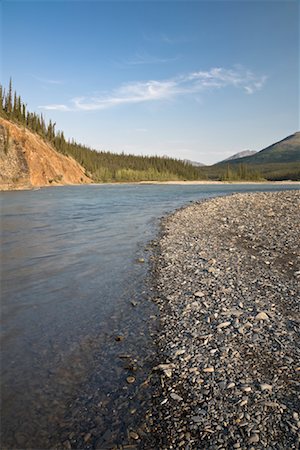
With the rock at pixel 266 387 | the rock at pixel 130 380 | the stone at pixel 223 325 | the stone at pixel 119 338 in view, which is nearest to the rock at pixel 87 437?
the rock at pixel 130 380

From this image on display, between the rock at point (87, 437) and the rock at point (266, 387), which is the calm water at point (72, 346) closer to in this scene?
the rock at point (87, 437)

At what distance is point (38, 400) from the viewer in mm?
4891

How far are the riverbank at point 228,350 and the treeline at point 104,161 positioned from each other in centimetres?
9691

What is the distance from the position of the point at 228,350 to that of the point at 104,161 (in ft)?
555

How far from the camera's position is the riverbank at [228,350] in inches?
163

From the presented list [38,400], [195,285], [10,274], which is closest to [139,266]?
[195,285]

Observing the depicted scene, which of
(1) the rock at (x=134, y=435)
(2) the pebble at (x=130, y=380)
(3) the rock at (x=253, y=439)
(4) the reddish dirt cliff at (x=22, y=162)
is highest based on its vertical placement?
(4) the reddish dirt cliff at (x=22, y=162)

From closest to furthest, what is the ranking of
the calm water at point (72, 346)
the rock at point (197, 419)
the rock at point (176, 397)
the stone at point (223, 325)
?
the rock at point (197, 419), the calm water at point (72, 346), the rock at point (176, 397), the stone at point (223, 325)

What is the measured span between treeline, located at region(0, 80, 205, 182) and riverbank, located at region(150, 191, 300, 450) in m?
96.9

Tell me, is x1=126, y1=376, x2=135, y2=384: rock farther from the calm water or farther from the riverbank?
the riverbank

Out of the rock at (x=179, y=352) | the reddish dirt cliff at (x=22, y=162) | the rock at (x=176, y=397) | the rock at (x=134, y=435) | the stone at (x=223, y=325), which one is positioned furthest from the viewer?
the reddish dirt cliff at (x=22, y=162)

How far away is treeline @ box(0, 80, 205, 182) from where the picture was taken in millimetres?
98188

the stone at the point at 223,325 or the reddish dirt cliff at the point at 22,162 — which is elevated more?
the reddish dirt cliff at the point at 22,162

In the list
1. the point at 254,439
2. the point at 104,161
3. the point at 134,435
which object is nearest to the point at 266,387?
the point at 254,439
